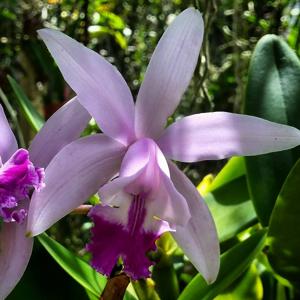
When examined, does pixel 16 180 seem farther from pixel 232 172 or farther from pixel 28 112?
pixel 232 172

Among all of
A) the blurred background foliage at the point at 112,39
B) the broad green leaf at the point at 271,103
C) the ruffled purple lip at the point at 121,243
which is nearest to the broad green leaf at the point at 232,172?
the broad green leaf at the point at 271,103

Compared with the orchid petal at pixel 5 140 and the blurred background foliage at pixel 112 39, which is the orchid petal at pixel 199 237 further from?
the blurred background foliage at pixel 112 39

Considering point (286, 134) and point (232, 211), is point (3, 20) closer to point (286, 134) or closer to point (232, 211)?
point (232, 211)

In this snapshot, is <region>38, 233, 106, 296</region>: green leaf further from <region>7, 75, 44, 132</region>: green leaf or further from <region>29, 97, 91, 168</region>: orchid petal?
<region>7, 75, 44, 132</region>: green leaf

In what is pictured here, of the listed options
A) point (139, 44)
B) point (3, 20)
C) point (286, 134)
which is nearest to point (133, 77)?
point (139, 44)

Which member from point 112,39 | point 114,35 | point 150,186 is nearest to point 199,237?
point 150,186

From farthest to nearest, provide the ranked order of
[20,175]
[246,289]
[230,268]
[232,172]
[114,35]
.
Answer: [114,35] → [232,172] → [246,289] → [230,268] → [20,175]

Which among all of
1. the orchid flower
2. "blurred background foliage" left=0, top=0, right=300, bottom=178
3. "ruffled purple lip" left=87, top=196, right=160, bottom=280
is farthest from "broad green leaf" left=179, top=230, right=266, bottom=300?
"blurred background foliage" left=0, top=0, right=300, bottom=178
